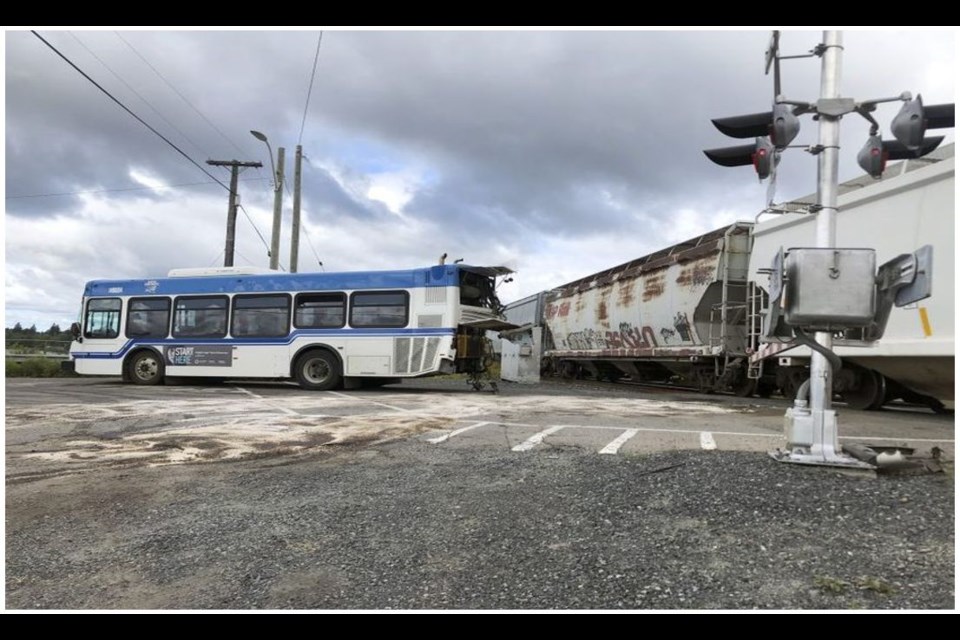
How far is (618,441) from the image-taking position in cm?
652

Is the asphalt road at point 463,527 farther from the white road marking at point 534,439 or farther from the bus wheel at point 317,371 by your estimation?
the bus wheel at point 317,371

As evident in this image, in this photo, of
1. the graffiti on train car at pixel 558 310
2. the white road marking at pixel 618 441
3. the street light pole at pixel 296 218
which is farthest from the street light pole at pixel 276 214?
the white road marking at pixel 618 441

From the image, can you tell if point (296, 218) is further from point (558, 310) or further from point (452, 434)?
point (452, 434)

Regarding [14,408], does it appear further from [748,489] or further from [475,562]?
[748,489]

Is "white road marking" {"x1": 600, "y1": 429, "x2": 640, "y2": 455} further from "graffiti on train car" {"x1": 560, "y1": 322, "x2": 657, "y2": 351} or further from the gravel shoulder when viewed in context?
"graffiti on train car" {"x1": 560, "y1": 322, "x2": 657, "y2": 351}

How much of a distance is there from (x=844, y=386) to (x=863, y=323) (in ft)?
22.8

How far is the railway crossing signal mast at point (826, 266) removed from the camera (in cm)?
431

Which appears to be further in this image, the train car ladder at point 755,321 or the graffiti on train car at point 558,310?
the graffiti on train car at point 558,310

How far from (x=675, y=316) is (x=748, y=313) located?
80.4 inches

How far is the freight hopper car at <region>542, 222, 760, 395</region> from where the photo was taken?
13.0m

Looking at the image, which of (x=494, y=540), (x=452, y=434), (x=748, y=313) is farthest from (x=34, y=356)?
(x=494, y=540)

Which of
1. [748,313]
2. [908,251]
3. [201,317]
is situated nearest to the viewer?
[908,251]

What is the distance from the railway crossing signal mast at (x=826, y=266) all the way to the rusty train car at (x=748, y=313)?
1.46ft

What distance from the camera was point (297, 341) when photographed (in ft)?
48.5
